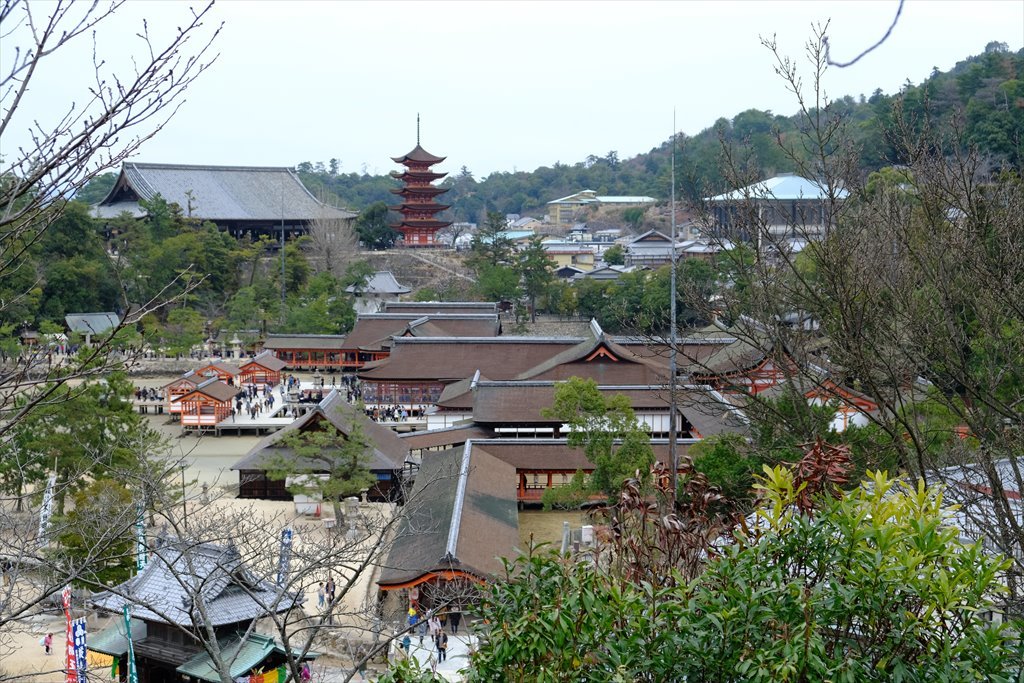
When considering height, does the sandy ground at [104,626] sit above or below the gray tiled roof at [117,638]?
below

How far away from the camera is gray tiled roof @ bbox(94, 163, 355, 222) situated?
140 ft

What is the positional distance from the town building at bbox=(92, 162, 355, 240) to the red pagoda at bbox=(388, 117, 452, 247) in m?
2.79

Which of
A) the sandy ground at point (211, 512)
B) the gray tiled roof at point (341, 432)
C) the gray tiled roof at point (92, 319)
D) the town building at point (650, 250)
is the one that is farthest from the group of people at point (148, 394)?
the town building at point (650, 250)

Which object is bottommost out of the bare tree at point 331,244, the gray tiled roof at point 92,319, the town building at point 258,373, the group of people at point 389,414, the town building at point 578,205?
the group of people at point 389,414

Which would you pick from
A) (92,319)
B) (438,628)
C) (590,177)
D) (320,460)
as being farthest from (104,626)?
(590,177)

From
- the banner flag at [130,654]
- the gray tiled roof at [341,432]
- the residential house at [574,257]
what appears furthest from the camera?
the residential house at [574,257]

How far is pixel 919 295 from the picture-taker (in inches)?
328

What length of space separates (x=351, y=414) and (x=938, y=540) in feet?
48.4

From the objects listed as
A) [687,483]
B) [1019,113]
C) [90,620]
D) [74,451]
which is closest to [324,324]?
[74,451]

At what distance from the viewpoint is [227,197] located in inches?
1750

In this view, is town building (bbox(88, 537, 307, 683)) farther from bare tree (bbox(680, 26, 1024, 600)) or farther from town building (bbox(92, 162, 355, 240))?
town building (bbox(92, 162, 355, 240))

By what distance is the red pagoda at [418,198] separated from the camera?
4519cm

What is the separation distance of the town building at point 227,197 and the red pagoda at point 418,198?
2.79m

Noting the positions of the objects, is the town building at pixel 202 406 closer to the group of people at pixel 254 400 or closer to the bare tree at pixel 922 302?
the group of people at pixel 254 400
